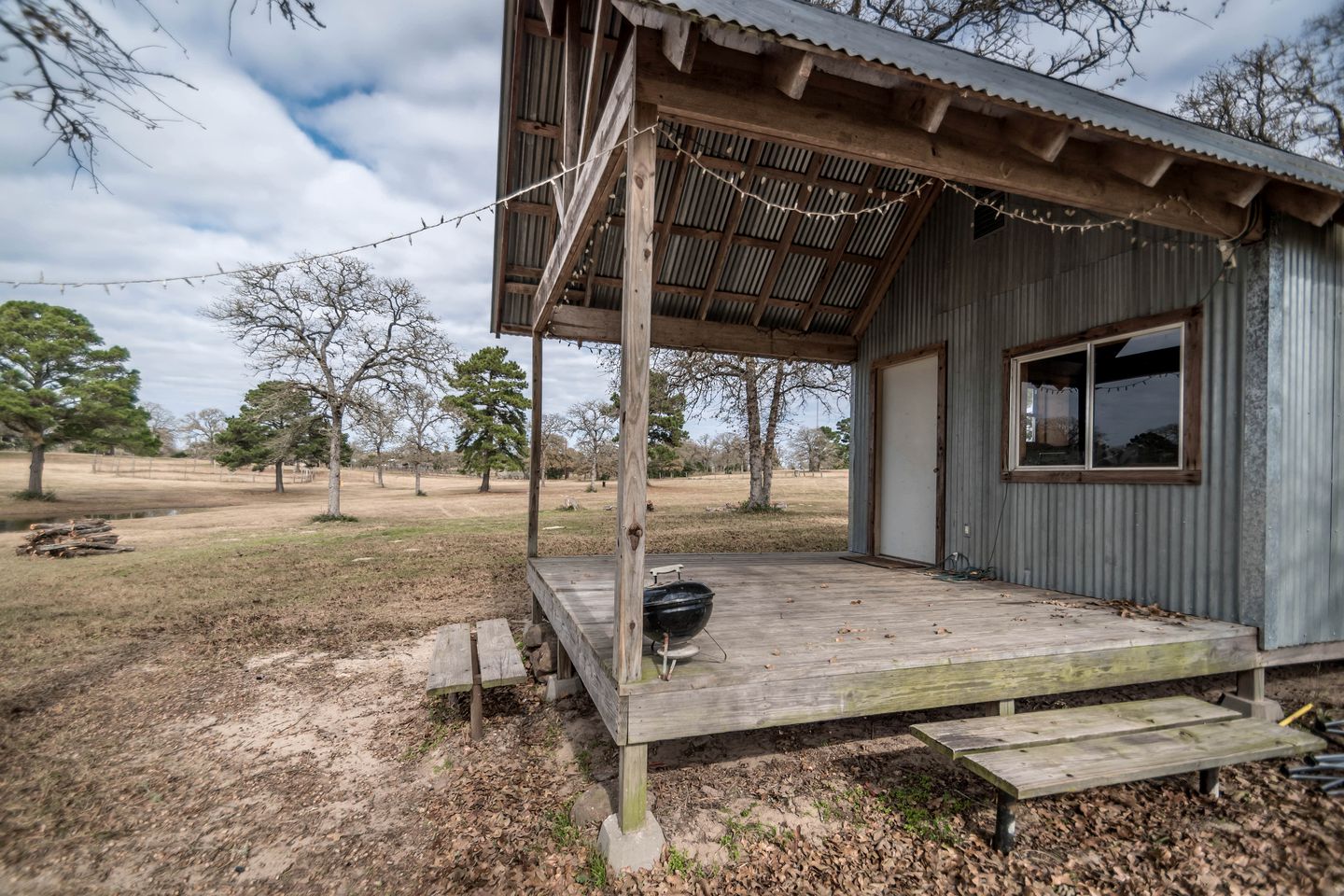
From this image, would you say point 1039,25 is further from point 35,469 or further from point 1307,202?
point 35,469

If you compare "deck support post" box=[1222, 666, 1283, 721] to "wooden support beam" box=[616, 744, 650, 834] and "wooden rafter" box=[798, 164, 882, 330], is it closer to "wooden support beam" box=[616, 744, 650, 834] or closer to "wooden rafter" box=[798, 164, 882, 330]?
"wooden support beam" box=[616, 744, 650, 834]

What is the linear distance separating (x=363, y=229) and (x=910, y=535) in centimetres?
625

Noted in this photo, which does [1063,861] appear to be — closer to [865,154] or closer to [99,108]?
[865,154]

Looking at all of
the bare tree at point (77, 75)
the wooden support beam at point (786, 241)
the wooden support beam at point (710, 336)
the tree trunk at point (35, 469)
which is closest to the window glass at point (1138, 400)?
the wooden support beam at point (786, 241)

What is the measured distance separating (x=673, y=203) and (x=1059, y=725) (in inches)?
204

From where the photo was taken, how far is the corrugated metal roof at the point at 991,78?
241cm

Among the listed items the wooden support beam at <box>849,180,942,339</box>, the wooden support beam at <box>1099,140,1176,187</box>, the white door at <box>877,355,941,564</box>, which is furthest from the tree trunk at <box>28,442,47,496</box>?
the wooden support beam at <box>1099,140,1176,187</box>

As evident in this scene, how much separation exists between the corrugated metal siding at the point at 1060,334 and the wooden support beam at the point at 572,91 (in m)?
4.05

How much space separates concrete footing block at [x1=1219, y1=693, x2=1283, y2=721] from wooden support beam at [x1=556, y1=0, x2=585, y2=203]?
18.8 ft

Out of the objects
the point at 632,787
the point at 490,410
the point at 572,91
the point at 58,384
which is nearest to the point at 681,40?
the point at 572,91

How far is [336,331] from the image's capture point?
17344 mm

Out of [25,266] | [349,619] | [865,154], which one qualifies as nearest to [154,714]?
[349,619]

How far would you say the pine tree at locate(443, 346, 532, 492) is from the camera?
3078 cm

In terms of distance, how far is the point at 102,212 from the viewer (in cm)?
310
